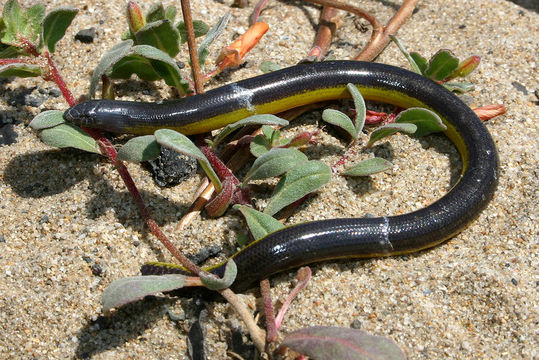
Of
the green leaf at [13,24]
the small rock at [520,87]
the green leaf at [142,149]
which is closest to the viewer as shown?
the green leaf at [142,149]

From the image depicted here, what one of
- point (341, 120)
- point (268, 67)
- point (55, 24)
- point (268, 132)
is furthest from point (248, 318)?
point (55, 24)

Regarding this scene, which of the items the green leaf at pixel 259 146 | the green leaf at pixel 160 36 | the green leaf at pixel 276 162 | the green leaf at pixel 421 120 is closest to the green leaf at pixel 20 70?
the green leaf at pixel 160 36

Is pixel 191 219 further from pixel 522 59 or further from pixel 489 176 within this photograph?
pixel 522 59

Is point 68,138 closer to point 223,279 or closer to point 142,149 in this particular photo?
point 142,149

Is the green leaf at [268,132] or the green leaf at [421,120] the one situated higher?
the green leaf at [421,120]

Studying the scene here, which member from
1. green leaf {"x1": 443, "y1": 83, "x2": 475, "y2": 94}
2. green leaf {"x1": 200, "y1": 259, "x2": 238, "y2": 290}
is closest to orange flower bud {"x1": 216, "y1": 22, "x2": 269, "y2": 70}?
green leaf {"x1": 443, "y1": 83, "x2": 475, "y2": 94}

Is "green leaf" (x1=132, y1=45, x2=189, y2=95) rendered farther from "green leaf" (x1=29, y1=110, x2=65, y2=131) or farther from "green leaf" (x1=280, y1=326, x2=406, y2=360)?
"green leaf" (x1=280, y1=326, x2=406, y2=360)

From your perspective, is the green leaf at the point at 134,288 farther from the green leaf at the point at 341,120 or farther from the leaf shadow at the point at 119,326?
the green leaf at the point at 341,120
